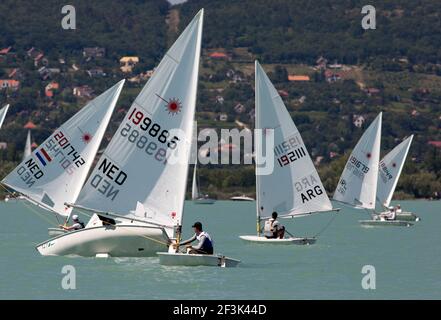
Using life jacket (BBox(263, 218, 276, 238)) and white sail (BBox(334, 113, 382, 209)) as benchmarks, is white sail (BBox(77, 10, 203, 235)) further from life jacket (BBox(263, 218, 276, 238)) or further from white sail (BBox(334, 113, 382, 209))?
white sail (BBox(334, 113, 382, 209))

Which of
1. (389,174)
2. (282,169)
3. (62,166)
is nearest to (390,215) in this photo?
(389,174)

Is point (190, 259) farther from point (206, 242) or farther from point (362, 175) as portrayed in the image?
point (362, 175)

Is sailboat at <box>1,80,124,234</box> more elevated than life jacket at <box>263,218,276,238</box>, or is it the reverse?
sailboat at <box>1,80,124,234</box>

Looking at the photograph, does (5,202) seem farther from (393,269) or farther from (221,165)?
(393,269)

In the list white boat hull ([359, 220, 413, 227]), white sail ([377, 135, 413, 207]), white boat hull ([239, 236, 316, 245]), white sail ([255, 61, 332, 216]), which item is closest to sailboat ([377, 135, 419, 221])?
white sail ([377, 135, 413, 207])

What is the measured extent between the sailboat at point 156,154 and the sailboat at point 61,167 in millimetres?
11770

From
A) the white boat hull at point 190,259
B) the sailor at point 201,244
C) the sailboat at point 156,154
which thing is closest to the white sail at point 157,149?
the sailboat at point 156,154

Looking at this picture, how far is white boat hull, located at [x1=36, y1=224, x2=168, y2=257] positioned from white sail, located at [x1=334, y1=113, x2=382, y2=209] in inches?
1190

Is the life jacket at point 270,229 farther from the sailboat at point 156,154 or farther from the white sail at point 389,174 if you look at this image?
the white sail at point 389,174

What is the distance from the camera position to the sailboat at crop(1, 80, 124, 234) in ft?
163

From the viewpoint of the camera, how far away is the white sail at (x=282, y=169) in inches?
1960

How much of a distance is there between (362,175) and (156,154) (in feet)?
110

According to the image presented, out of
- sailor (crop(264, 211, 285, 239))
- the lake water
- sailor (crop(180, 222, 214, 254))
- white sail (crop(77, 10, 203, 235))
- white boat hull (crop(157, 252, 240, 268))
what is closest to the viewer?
the lake water
